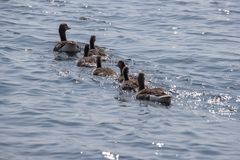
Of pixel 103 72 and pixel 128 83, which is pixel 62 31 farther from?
pixel 128 83

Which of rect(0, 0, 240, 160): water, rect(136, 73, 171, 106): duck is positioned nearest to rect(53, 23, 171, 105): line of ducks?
rect(136, 73, 171, 106): duck

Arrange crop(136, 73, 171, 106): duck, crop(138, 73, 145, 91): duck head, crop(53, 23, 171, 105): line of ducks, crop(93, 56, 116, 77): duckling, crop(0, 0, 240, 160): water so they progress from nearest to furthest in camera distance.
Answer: crop(0, 0, 240, 160): water < crop(136, 73, 171, 106): duck < crop(53, 23, 171, 105): line of ducks < crop(138, 73, 145, 91): duck head < crop(93, 56, 116, 77): duckling

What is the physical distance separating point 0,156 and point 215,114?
5.98m

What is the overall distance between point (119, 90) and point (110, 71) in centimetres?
172

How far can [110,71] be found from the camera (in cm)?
2338

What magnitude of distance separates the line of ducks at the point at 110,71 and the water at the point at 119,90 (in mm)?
249

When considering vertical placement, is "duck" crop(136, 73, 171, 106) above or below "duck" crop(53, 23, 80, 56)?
below

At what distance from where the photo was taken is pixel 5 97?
20.7 m

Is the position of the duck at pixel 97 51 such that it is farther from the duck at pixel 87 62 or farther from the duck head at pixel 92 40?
the duck at pixel 87 62

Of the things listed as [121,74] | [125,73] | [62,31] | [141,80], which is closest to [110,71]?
[121,74]

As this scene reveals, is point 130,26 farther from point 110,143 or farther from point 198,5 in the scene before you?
point 110,143

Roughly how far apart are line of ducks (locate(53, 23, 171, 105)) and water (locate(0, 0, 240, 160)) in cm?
25

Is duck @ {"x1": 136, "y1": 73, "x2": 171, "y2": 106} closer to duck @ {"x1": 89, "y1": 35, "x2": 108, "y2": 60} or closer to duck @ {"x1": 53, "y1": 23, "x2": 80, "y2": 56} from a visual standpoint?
duck @ {"x1": 89, "y1": 35, "x2": 108, "y2": 60}

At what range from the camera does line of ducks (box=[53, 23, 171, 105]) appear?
2058 centimetres
